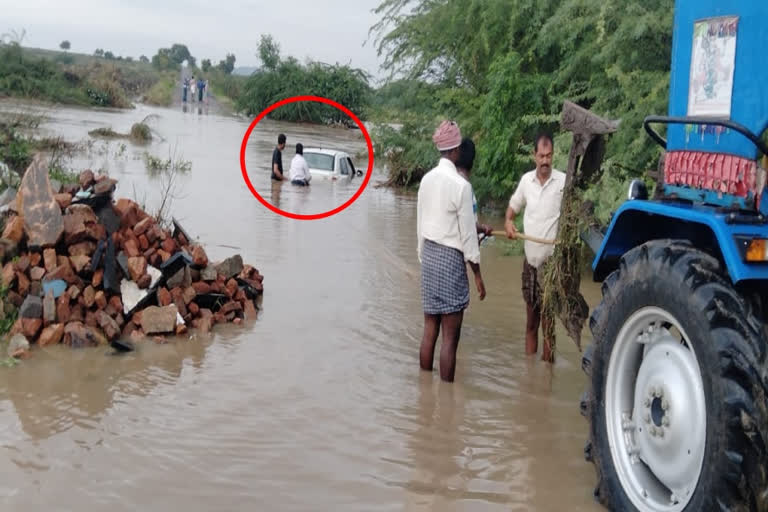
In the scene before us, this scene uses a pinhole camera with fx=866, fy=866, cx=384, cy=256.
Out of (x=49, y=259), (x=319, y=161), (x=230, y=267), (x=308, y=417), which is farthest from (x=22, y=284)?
(x=319, y=161)

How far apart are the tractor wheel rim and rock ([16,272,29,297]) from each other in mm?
5388

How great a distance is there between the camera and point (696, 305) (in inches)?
133

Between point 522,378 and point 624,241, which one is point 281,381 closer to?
point 522,378

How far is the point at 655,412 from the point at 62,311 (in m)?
5.26

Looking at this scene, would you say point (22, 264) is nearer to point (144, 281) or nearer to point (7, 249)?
point (7, 249)

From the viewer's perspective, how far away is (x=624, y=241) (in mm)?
4590

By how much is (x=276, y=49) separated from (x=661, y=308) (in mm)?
47194

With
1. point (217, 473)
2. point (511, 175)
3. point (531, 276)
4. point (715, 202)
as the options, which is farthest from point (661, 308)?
point (511, 175)

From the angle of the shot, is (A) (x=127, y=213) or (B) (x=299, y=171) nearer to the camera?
(A) (x=127, y=213)

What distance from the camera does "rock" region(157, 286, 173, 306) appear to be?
308 inches

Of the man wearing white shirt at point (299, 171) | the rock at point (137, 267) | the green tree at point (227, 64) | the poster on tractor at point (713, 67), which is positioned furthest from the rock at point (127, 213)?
the green tree at point (227, 64)

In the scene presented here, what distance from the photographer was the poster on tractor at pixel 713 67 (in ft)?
12.3

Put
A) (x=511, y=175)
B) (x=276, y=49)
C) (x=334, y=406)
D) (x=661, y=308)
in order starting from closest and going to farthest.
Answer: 1. (x=661, y=308)
2. (x=334, y=406)
3. (x=511, y=175)
4. (x=276, y=49)

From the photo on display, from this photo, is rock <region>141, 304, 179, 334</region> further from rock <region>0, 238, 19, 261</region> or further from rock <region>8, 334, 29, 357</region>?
rock <region>0, 238, 19, 261</region>
